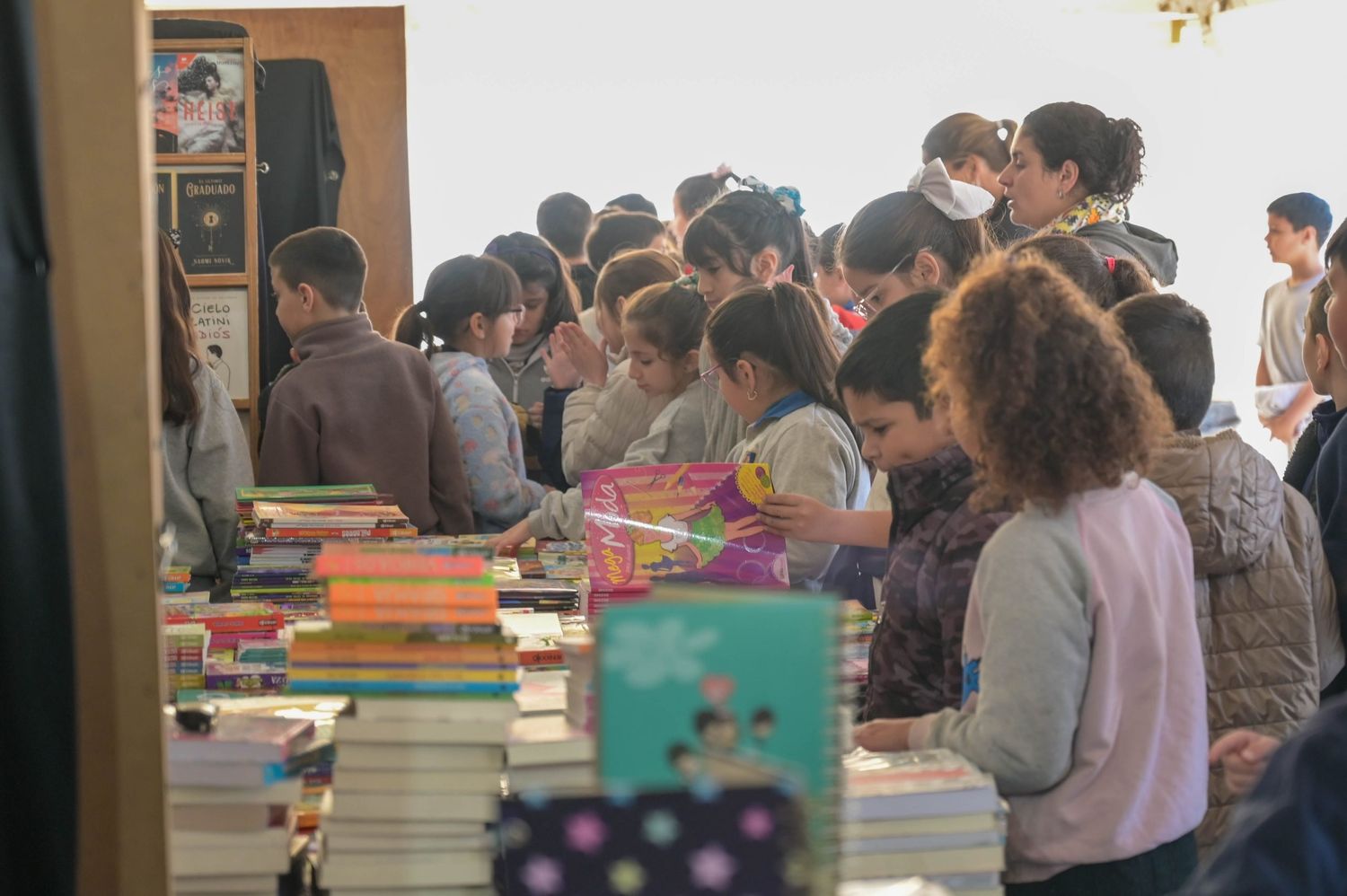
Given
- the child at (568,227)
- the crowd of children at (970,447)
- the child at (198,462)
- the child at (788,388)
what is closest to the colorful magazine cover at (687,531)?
the crowd of children at (970,447)

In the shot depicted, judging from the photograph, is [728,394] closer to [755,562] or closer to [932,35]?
[755,562]

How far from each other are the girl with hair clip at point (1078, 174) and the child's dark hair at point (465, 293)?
1.58m

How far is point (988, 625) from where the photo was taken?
162cm

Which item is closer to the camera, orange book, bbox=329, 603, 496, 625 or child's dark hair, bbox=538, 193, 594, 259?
orange book, bbox=329, 603, 496, 625

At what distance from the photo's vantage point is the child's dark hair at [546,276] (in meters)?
4.97

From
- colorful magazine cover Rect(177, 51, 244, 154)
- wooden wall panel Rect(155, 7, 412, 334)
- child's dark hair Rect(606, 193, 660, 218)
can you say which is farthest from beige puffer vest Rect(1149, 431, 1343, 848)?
wooden wall panel Rect(155, 7, 412, 334)

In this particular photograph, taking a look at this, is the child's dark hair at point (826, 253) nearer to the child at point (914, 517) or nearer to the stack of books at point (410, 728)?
the child at point (914, 517)

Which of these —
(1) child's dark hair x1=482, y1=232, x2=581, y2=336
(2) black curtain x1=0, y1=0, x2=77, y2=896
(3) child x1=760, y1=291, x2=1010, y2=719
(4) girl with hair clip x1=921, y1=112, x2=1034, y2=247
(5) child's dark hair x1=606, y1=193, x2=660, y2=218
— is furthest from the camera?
(5) child's dark hair x1=606, y1=193, x2=660, y2=218

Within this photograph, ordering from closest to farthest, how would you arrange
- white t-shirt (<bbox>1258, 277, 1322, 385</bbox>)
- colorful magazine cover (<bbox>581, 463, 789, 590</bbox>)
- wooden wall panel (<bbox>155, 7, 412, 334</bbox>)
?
1. colorful magazine cover (<bbox>581, 463, 789, 590</bbox>)
2. white t-shirt (<bbox>1258, 277, 1322, 385</bbox>)
3. wooden wall panel (<bbox>155, 7, 412, 334</bbox>)

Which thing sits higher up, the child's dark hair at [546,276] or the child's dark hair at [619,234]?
the child's dark hair at [619,234]

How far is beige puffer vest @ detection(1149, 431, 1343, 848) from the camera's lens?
224 cm

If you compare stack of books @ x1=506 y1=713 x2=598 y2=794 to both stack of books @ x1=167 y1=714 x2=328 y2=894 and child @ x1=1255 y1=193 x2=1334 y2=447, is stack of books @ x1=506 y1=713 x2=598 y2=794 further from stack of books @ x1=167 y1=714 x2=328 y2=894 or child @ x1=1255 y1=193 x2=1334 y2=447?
child @ x1=1255 y1=193 x2=1334 y2=447

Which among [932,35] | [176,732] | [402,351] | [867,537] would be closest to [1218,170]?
[932,35]

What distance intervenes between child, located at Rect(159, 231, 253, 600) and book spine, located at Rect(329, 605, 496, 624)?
2261 mm
